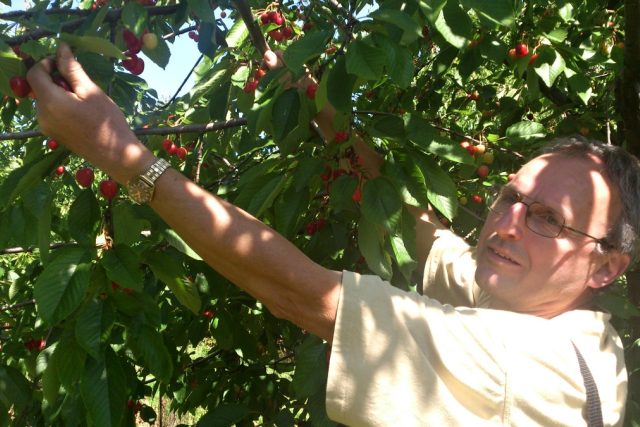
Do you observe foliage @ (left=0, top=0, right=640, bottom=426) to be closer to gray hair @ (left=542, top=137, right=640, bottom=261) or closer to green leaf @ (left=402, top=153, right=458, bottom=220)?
green leaf @ (left=402, top=153, right=458, bottom=220)

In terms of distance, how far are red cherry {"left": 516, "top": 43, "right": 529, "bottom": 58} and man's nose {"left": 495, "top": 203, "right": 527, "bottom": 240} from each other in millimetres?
1266

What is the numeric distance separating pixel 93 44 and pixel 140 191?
1.09ft

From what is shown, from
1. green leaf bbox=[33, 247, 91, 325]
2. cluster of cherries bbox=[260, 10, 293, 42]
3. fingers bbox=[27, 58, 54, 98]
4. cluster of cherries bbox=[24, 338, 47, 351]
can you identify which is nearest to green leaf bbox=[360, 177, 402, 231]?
green leaf bbox=[33, 247, 91, 325]

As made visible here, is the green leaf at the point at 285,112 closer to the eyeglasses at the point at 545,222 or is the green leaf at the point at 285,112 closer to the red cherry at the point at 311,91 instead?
the red cherry at the point at 311,91

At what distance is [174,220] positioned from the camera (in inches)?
55.9

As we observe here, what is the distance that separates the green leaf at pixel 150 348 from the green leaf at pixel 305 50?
70cm

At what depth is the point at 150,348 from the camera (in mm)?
1619

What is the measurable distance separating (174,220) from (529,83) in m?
1.90

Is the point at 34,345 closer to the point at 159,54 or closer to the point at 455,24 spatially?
the point at 159,54

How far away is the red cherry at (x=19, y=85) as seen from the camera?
4.74 ft

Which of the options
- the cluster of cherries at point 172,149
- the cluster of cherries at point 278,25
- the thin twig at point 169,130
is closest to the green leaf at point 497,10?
the thin twig at point 169,130

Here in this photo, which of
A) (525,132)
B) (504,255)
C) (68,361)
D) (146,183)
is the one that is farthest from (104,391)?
(525,132)

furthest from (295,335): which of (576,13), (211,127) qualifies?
(576,13)

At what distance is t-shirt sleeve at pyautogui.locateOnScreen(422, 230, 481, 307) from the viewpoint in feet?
6.40
